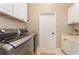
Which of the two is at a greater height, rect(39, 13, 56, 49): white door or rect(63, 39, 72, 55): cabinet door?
rect(39, 13, 56, 49): white door

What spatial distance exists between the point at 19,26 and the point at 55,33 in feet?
3.11

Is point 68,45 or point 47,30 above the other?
point 47,30

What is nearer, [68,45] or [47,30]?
[47,30]

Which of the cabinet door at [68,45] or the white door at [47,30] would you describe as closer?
the white door at [47,30]

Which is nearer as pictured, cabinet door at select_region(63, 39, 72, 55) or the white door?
the white door

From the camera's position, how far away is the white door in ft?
7.55

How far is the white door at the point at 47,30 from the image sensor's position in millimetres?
2302

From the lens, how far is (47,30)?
2311 millimetres

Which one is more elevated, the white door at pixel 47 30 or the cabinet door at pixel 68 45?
the white door at pixel 47 30

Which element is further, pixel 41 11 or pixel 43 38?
pixel 43 38
